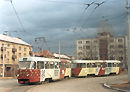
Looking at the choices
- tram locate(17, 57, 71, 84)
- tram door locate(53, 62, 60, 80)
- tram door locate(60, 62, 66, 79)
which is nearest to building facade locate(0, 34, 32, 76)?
tram door locate(60, 62, 66, 79)

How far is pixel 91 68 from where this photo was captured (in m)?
32.6

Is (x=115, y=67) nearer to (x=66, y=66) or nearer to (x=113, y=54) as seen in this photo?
(x=66, y=66)

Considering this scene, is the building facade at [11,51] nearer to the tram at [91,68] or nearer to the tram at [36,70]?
the tram at [91,68]

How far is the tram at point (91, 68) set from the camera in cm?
3163

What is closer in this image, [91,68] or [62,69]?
Result: [62,69]

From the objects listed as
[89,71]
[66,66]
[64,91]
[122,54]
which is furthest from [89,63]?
[122,54]

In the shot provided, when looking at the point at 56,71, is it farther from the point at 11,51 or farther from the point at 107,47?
the point at 11,51

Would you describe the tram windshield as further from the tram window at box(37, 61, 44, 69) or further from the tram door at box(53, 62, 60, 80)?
the tram door at box(53, 62, 60, 80)

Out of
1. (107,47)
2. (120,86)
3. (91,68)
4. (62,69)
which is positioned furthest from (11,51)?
Answer: (120,86)

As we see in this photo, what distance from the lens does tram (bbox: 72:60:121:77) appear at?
3163cm

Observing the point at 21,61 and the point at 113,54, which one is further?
the point at 113,54

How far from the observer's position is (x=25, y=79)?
19.9 m

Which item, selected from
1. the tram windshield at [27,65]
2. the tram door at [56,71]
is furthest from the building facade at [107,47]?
the tram windshield at [27,65]

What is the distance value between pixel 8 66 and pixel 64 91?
47013mm
